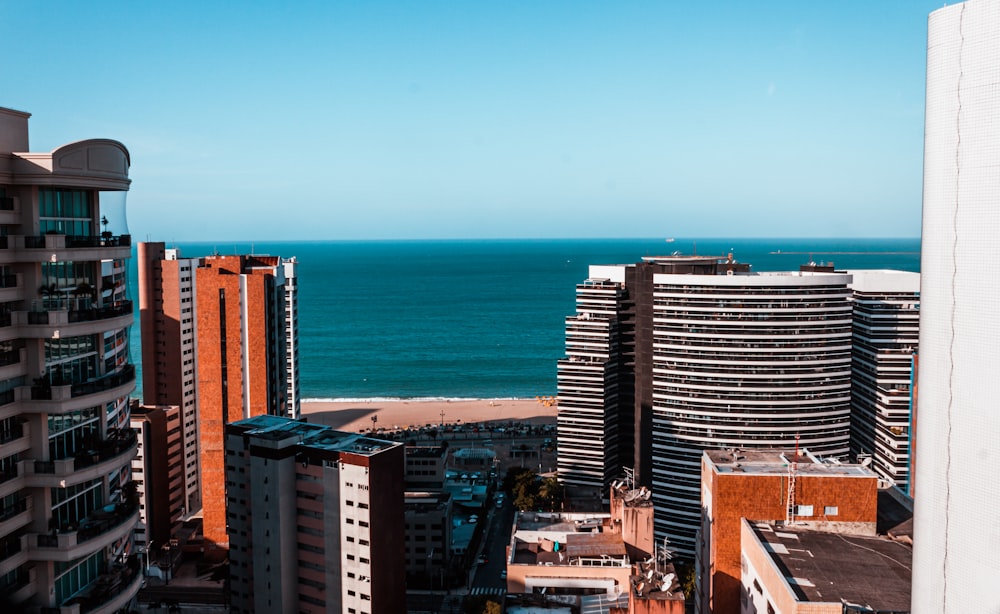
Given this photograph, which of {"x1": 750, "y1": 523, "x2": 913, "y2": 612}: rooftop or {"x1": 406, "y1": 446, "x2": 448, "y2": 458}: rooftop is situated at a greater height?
{"x1": 750, "y1": 523, "x2": 913, "y2": 612}: rooftop

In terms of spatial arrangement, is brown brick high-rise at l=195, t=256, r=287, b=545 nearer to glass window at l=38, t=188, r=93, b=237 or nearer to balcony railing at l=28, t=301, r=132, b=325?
balcony railing at l=28, t=301, r=132, b=325

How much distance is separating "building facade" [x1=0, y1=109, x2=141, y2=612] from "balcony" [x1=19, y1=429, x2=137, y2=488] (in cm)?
2

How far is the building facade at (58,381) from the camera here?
16625 mm

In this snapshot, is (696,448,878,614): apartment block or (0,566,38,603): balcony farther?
(696,448,878,614): apartment block

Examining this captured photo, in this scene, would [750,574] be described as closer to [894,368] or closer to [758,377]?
[758,377]

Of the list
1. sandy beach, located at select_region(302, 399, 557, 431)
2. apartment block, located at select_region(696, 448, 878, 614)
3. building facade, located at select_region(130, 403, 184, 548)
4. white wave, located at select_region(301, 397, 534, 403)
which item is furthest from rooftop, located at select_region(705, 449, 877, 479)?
white wave, located at select_region(301, 397, 534, 403)

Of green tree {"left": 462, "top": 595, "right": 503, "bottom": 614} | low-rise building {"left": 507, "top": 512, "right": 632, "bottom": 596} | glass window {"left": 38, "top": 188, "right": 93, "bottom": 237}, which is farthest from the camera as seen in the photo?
green tree {"left": 462, "top": 595, "right": 503, "bottom": 614}

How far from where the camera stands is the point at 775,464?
35.7 meters

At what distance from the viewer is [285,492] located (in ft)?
137

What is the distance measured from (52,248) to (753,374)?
52082 mm

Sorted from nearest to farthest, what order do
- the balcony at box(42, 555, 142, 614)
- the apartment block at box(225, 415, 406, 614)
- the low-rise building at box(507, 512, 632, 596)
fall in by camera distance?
1. the balcony at box(42, 555, 142, 614)
2. the apartment block at box(225, 415, 406, 614)
3. the low-rise building at box(507, 512, 632, 596)

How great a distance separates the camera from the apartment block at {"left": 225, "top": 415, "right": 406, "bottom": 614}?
4053 cm

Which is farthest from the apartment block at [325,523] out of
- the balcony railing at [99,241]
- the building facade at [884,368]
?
the building facade at [884,368]

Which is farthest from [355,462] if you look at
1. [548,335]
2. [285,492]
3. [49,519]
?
[548,335]
